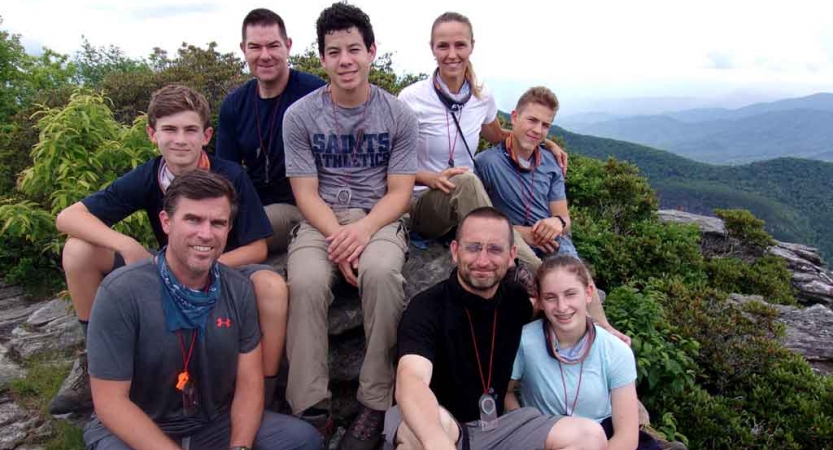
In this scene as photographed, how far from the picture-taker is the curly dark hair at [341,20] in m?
4.43

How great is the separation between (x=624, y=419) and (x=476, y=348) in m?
1.09

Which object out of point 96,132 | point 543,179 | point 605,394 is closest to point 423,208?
point 543,179

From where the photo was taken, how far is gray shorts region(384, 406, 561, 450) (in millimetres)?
3639

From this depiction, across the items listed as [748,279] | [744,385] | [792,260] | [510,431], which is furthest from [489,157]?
[792,260]

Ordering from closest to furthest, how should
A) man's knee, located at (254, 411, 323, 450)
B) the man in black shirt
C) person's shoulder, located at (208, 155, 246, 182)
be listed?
the man in black shirt < man's knee, located at (254, 411, 323, 450) < person's shoulder, located at (208, 155, 246, 182)

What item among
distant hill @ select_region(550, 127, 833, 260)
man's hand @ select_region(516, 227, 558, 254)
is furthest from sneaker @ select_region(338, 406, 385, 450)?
distant hill @ select_region(550, 127, 833, 260)

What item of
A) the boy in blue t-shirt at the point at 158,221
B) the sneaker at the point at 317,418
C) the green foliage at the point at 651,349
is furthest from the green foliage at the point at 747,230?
the boy in blue t-shirt at the point at 158,221

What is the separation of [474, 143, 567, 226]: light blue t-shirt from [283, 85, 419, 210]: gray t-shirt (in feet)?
3.87

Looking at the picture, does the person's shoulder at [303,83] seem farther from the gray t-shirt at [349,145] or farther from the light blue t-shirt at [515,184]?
the light blue t-shirt at [515,184]

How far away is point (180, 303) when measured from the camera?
3.45 m

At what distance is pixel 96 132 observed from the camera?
19.1 ft

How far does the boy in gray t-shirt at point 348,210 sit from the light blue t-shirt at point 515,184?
3.91ft

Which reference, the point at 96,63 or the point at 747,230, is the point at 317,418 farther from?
the point at 96,63

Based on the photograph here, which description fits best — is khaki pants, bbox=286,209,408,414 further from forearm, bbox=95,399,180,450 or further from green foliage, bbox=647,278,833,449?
green foliage, bbox=647,278,833,449
